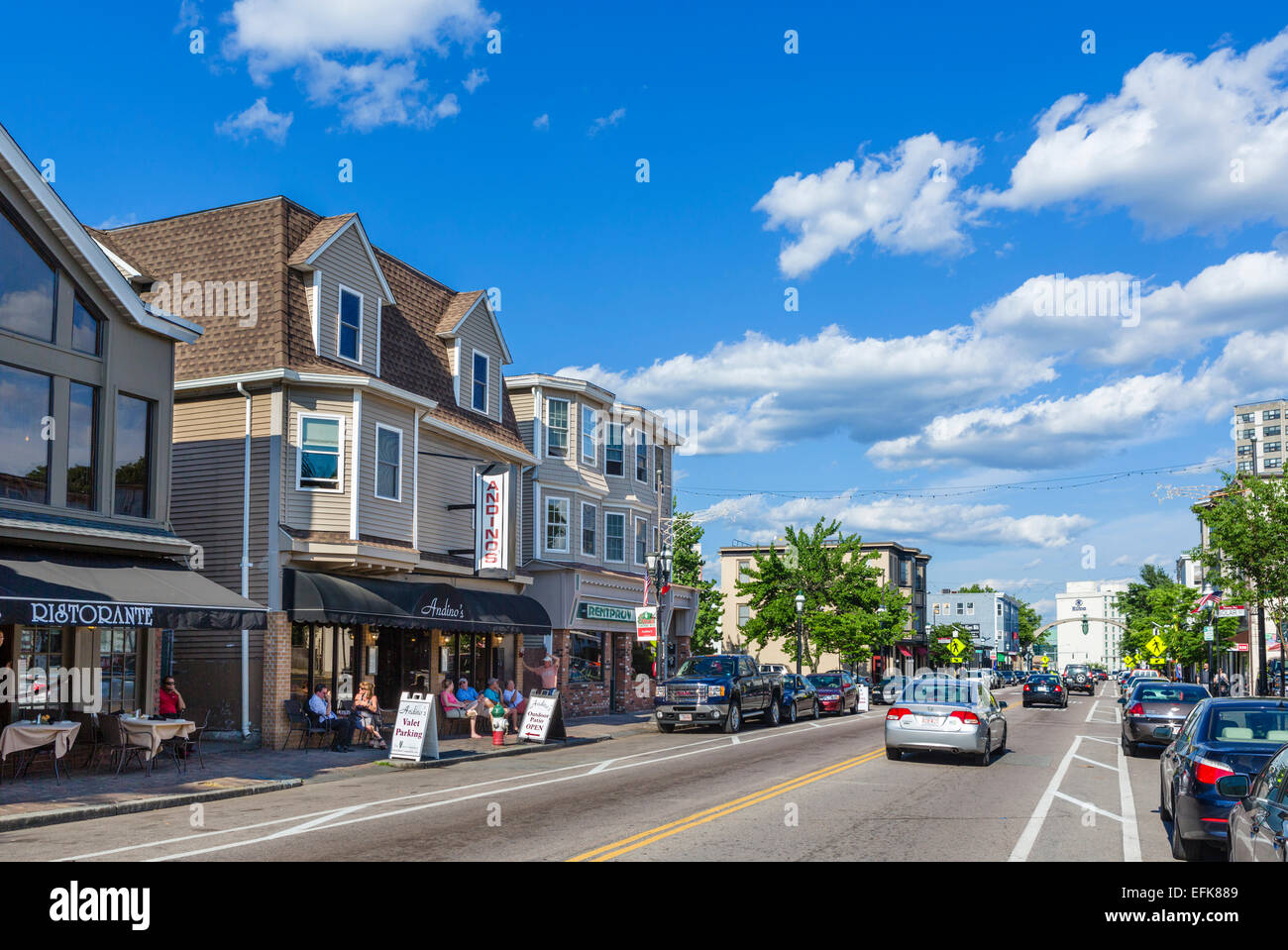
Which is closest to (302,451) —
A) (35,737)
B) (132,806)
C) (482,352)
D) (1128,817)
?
(35,737)

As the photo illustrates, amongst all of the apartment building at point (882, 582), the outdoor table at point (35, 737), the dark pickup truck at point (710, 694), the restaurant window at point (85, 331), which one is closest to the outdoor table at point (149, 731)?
the outdoor table at point (35, 737)

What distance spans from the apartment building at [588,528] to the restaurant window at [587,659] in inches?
1.6

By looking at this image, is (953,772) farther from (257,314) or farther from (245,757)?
(257,314)

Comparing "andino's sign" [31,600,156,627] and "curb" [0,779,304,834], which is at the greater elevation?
"andino's sign" [31,600,156,627]

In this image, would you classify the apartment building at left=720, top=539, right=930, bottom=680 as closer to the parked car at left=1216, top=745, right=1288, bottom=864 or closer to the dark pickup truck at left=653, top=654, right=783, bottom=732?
the dark pickup truck at left=653, top=654, right=783, bottom=732

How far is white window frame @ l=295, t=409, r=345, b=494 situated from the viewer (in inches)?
933

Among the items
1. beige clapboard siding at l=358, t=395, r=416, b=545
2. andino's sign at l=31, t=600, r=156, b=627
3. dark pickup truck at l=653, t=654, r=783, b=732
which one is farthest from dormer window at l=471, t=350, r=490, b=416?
andino's sign at l=31, t=600, r=156, b=627

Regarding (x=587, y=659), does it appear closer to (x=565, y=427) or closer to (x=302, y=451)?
→ (x=565, y=427)

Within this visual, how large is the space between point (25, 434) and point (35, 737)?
4.90 meters

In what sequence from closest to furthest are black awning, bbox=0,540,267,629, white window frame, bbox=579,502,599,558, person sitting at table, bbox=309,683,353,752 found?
black awning, bbox=0,540,267,629, person sitting at table, bbox=309,683,353,752, white window frame, bbox=579,502,599,558

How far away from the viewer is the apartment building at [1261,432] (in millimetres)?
178750

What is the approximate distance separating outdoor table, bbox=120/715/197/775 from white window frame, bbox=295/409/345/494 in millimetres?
6670

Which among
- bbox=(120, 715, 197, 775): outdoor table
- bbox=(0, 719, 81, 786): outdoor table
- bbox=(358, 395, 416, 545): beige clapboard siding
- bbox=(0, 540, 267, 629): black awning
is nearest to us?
bbox=(0, 540, 267, 629): black awning
